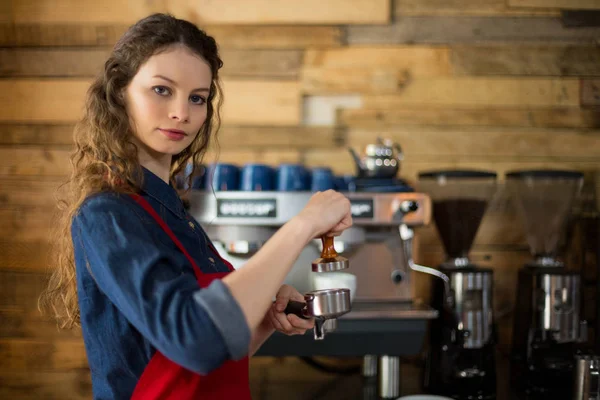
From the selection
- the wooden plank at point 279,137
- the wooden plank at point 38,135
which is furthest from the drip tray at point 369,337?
the wooden plank at point 38,135

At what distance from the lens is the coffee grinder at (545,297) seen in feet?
6.05

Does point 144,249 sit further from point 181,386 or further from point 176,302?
point 181,386

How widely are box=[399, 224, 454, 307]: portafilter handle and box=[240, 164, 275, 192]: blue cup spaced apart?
45 centimetres

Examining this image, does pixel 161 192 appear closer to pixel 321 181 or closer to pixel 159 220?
pixel 159 220

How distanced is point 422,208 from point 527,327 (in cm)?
55

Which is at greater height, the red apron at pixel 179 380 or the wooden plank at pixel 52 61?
the wooden plank at pixel 52 61

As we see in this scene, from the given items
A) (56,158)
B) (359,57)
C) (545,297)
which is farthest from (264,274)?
(56,158)

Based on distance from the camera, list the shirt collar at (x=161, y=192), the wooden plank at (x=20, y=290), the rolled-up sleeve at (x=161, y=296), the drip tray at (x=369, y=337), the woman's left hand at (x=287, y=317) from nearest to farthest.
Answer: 1. the rolled-up sleeve at (x=161, y=296)
2. the shirt collar at (x=161, y=192)
3. the woman's left hand at (x=287, y=317)
4. the drip tray at (x=369, y=337)
5. the wooden plank at (x=20, y=290)

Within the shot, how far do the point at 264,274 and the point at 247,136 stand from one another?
1.59m

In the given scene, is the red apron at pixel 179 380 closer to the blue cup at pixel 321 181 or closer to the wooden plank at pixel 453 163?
the blue cup at pixel 321 181

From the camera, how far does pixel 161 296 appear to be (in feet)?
2.50

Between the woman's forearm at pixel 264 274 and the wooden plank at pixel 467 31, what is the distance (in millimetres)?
1655

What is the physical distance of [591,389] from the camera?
1.59 meters

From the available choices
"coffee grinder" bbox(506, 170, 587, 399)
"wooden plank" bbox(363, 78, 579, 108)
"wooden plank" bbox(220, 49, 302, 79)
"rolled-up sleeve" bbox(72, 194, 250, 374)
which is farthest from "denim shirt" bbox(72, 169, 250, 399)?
"wooden plank" bbox(363, 78, 579, 108)
